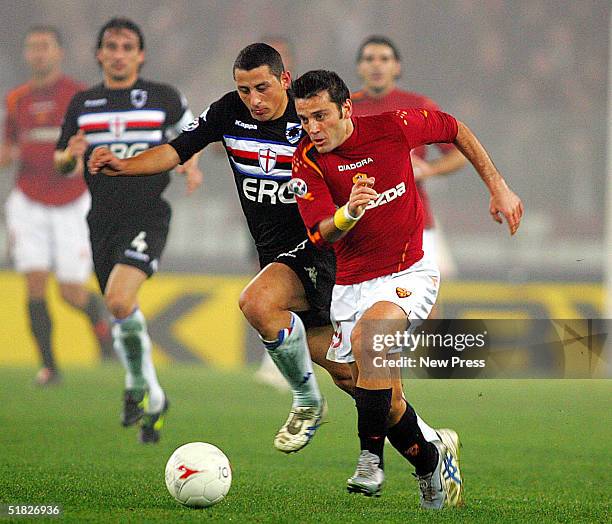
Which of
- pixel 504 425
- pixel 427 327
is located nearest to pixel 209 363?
pixel 504 425

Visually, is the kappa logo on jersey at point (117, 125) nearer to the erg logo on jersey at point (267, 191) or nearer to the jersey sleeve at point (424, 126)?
the erg logo on jersey at point (267, 191)

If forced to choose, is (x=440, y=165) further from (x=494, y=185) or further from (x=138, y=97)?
(x=494, y=185)

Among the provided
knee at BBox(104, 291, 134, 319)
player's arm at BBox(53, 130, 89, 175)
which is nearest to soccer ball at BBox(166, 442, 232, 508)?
player's arm at BBox(53, 130, 89, 175)

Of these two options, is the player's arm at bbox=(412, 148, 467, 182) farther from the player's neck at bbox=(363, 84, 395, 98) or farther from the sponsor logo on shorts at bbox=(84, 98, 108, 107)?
the sponsor logo on shorts at bbox=(84, 98, 108, 107)

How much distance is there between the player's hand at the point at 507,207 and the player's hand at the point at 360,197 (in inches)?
28.0

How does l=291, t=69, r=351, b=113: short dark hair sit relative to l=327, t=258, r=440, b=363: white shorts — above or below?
above

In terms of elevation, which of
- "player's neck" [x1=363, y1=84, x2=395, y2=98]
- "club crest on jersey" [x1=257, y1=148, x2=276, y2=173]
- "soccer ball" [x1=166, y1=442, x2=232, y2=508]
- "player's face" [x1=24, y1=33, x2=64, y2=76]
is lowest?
"soccer ball" [x1=166, y1=442, x2=232, y2=508]

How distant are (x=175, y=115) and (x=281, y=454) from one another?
2339mm

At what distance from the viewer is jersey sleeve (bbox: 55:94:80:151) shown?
769cm

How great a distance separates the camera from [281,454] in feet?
22.4

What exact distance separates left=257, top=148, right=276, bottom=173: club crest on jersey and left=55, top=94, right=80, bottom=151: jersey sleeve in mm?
2235

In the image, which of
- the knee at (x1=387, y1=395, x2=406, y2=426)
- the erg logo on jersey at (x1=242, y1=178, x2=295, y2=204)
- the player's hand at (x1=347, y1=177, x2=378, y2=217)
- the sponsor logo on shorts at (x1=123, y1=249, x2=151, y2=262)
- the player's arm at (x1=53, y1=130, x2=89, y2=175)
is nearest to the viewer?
the player's hand at (x1=347, y1=177, x2=378, y2=217)

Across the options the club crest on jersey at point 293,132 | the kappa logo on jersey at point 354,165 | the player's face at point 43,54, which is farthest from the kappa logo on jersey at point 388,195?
the player's face at point 43,54

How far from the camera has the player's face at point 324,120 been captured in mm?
4957
